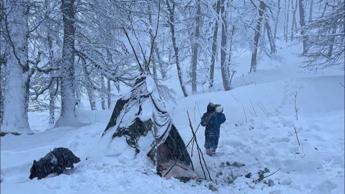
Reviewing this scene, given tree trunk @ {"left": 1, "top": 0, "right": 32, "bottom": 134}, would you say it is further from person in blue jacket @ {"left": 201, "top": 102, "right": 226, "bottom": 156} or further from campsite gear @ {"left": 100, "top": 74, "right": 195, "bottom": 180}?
person in blue jacket @ {"left": 201, "top": 102, "right": 226, "bottom": 156}

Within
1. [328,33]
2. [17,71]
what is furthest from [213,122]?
[328,33]

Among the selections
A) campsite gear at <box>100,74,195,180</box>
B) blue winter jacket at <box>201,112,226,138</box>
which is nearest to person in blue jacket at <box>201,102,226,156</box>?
blue winter jacket at <box>201,112,226,138</box>

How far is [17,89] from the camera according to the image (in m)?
6.20

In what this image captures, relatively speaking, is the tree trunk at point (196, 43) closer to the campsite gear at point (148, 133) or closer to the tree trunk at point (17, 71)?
the tree trunk at point (17, 71)

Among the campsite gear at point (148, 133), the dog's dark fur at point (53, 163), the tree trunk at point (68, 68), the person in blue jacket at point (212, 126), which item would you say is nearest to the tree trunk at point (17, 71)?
the tree trunk at point (68, 68)

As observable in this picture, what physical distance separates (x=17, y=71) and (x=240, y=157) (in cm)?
552

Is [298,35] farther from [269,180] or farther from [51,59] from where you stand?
[51,59]

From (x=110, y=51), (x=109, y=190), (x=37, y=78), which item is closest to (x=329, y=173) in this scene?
(x=109, y=190)

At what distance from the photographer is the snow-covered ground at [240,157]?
3.15 m

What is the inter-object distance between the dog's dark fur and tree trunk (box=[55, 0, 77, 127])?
13.7 feet

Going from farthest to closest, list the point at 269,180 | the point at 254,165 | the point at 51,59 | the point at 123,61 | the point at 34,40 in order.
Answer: the point at 123,61 → the point at 51,59 → the point at 34,40 → the point at 254,165 → the point at 269,180

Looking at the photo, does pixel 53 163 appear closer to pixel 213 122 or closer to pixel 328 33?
pixel 213 122

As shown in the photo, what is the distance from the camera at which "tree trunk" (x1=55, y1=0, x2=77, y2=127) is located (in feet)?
23.3

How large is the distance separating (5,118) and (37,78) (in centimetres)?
341
